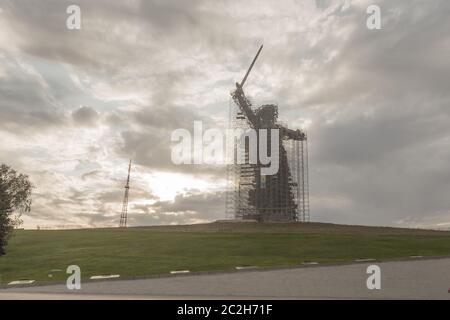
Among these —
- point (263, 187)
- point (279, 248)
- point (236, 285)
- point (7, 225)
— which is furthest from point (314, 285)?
point (263, 187)

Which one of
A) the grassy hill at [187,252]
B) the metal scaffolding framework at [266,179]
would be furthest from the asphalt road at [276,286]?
the metal scaffolding framework at [266,179]

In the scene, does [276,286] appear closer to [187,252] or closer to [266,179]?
[187,252]

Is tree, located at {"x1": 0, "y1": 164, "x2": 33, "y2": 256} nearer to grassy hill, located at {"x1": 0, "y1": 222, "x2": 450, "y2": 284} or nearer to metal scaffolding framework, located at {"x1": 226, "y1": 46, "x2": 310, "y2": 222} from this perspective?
grassy hill, located at {"x1": 0, "y1": 222, "x2": 450, "y2": 284}

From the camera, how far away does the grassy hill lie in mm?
31547

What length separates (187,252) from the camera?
3900cm

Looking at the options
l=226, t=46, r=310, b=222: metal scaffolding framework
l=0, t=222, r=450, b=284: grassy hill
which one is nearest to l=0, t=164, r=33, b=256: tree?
l=0, t=222, r=450, b=284: grassy hill

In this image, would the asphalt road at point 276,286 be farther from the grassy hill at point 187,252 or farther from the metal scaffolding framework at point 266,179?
the metal scaffolding framework at point 266,179

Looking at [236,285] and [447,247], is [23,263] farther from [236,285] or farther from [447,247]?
[447,247]

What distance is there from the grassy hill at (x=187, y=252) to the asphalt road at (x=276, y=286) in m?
3.41

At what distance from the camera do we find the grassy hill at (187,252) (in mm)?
31547

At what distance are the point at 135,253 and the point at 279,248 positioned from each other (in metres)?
12.8

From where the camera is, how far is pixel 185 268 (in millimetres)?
30172

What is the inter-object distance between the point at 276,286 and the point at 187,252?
17.5 m
